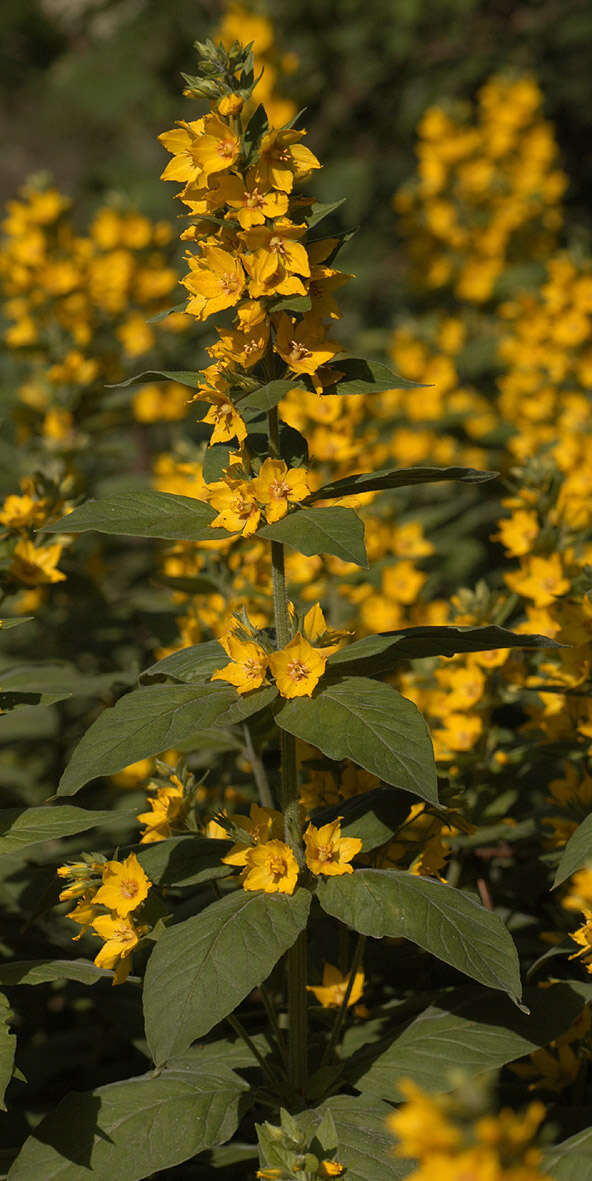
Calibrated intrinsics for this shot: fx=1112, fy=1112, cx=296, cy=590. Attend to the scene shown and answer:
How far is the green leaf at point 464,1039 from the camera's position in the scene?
1.72 m

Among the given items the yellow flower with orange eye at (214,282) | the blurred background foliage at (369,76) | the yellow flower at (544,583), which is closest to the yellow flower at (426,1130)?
the yellow flower with orange eye at (214,282)

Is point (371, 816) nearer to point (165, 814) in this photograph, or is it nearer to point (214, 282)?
point (165, 814)

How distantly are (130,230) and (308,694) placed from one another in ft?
12.7

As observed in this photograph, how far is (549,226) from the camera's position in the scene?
5.86 metres

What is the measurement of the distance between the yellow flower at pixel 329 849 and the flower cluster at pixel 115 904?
0.25 m

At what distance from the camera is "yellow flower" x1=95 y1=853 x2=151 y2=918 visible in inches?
66.1

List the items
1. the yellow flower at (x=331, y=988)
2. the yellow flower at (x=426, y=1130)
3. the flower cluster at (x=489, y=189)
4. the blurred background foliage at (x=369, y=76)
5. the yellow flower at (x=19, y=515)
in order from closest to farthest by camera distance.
Result: the yellow flower at (x=426, y=1130)
the yellow flower at (x=331, y=988)
the yellow flower at (x=19, y=515)
the flower cluster at (x=489, y=189)
the blurred background foliage at (x=369, y=76)

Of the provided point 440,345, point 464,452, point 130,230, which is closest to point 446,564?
point 464,452

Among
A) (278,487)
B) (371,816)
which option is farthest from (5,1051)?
(278,487)

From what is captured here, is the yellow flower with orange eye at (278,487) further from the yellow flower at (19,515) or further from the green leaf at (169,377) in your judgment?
the yellow flower at (19,515)

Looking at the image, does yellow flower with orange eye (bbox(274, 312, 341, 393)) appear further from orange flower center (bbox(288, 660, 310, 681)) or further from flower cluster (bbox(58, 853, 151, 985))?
flower cluster (bbox(58, 853, 151, 985))

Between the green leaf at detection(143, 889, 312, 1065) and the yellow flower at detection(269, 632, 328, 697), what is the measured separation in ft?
1.02

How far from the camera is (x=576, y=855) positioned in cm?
160

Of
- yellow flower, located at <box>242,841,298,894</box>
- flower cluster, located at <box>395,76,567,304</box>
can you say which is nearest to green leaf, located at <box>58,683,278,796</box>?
yellow flower, located at <box>242,841,298,894</box>
